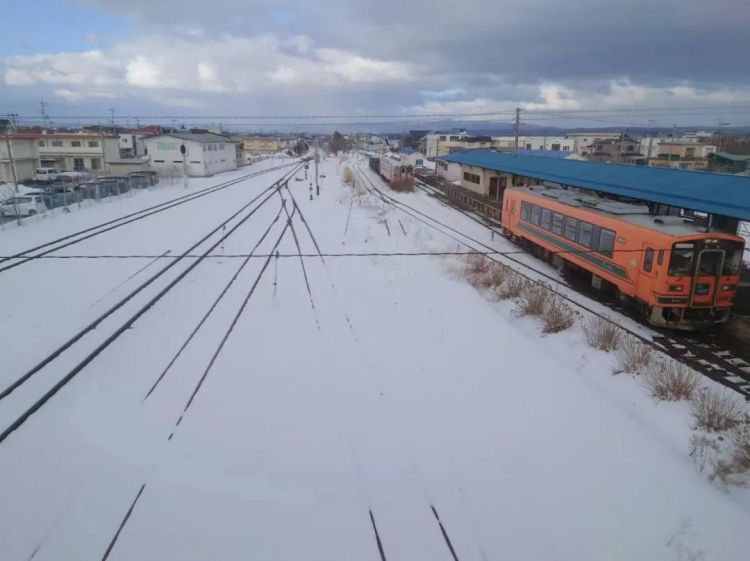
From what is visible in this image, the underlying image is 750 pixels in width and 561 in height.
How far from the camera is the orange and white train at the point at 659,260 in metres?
11.4

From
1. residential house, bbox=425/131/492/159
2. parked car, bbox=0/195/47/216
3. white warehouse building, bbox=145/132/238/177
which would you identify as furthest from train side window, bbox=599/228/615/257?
residential house, bbox=425/131/492/159

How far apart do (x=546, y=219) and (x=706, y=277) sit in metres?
6.85

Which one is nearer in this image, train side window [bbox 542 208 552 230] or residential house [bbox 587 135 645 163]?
train side window [bbox 542 208 552 230]

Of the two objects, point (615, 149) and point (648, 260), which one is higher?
point (615, 149)

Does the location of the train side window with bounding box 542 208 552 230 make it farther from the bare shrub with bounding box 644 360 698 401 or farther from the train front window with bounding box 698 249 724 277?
the bare shrub with bounding box 644 360 698 401

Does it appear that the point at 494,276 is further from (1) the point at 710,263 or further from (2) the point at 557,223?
(1) the point at 710,263

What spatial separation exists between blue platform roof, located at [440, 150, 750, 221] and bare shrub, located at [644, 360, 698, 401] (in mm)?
5939

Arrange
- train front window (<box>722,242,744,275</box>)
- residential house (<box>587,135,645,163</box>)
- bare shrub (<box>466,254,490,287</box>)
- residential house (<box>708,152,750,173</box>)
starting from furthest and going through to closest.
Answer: residential house (<box>587,135,645,163</box>), residential house (<box>708,152,750,173</box>), bare shrub (<box>466,254,490,287</box>), train front window (<box>722,242,744,275</box>)

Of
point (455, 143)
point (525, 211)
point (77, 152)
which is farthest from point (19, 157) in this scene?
point (455, 143)

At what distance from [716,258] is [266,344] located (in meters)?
10.1

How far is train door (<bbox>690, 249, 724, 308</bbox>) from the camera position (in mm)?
11406

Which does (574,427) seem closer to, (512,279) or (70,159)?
(512,279)

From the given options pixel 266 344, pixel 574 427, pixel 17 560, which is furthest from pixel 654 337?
pixel 17 560

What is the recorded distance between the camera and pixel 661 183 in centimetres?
1783
